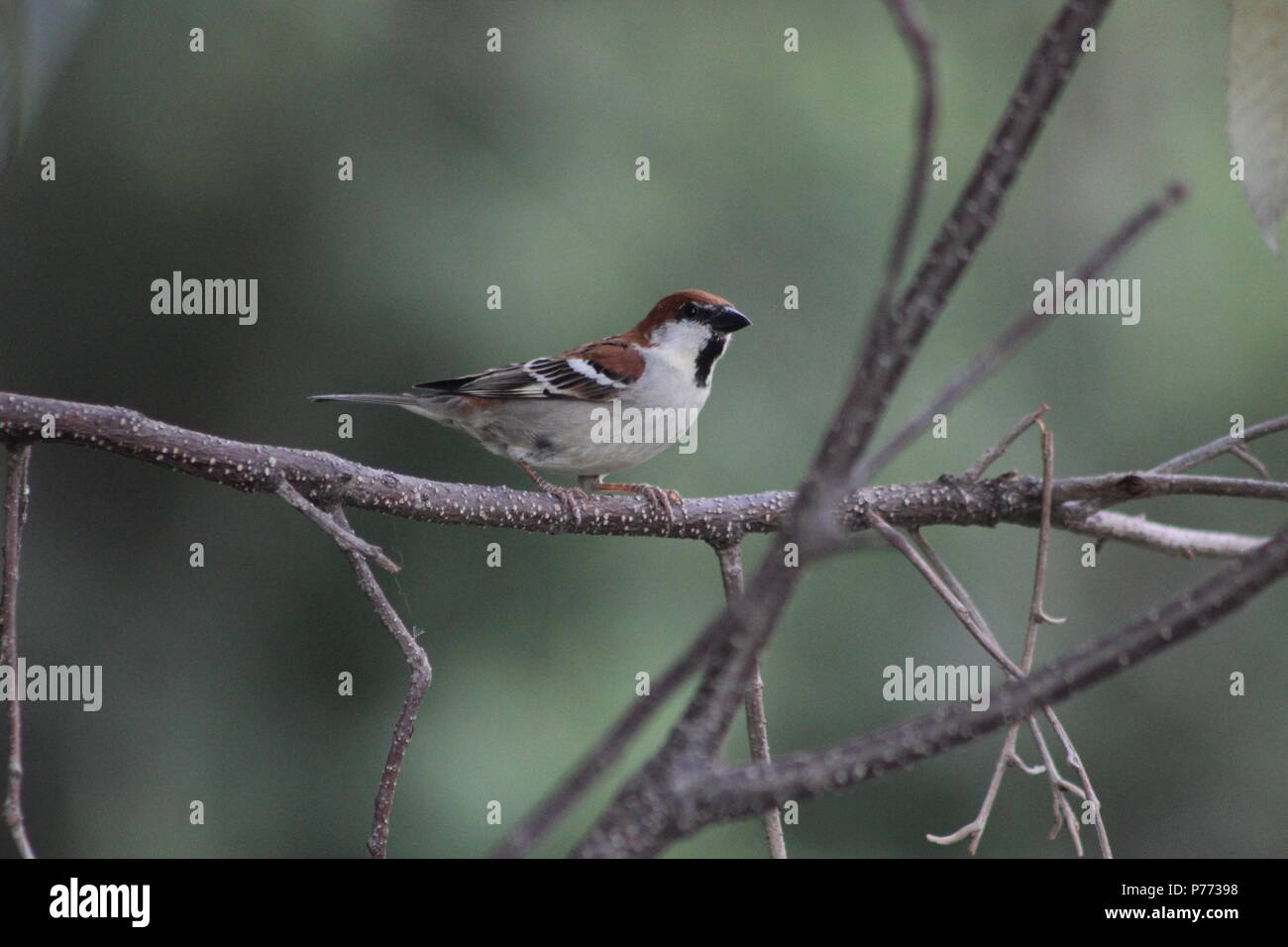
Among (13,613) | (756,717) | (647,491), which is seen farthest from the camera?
(647,491)

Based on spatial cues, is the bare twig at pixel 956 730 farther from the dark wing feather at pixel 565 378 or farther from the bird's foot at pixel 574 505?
the dark wing feather at pixel 565 378

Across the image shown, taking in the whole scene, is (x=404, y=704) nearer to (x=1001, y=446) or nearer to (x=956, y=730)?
(x=956, y=730)

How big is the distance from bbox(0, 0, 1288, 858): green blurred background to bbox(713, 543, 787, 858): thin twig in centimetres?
221

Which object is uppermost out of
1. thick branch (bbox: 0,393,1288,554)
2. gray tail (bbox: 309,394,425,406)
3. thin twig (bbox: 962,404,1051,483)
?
gray tail (bbox: 309,394,425,406)

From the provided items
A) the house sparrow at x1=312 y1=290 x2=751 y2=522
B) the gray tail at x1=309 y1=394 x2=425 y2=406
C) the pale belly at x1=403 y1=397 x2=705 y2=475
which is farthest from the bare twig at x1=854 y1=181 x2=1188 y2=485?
the gray tail at x1=309 y1=394 x2=425 y2=406

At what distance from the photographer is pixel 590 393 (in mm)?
4180

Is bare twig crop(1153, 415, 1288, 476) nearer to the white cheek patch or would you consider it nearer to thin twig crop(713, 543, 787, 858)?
thin twig crop(713, 543, 787, 858)

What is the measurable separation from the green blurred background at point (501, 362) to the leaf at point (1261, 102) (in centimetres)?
351

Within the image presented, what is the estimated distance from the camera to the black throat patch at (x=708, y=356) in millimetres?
4398

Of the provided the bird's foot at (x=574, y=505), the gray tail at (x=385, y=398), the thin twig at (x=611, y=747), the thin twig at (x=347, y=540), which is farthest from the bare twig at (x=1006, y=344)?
the gray tail at (x=385, y=398)

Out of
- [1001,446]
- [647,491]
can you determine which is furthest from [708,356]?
[1001,446]

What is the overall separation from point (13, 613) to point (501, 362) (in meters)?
3.51

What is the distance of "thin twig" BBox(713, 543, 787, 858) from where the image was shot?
1821 millimetres
